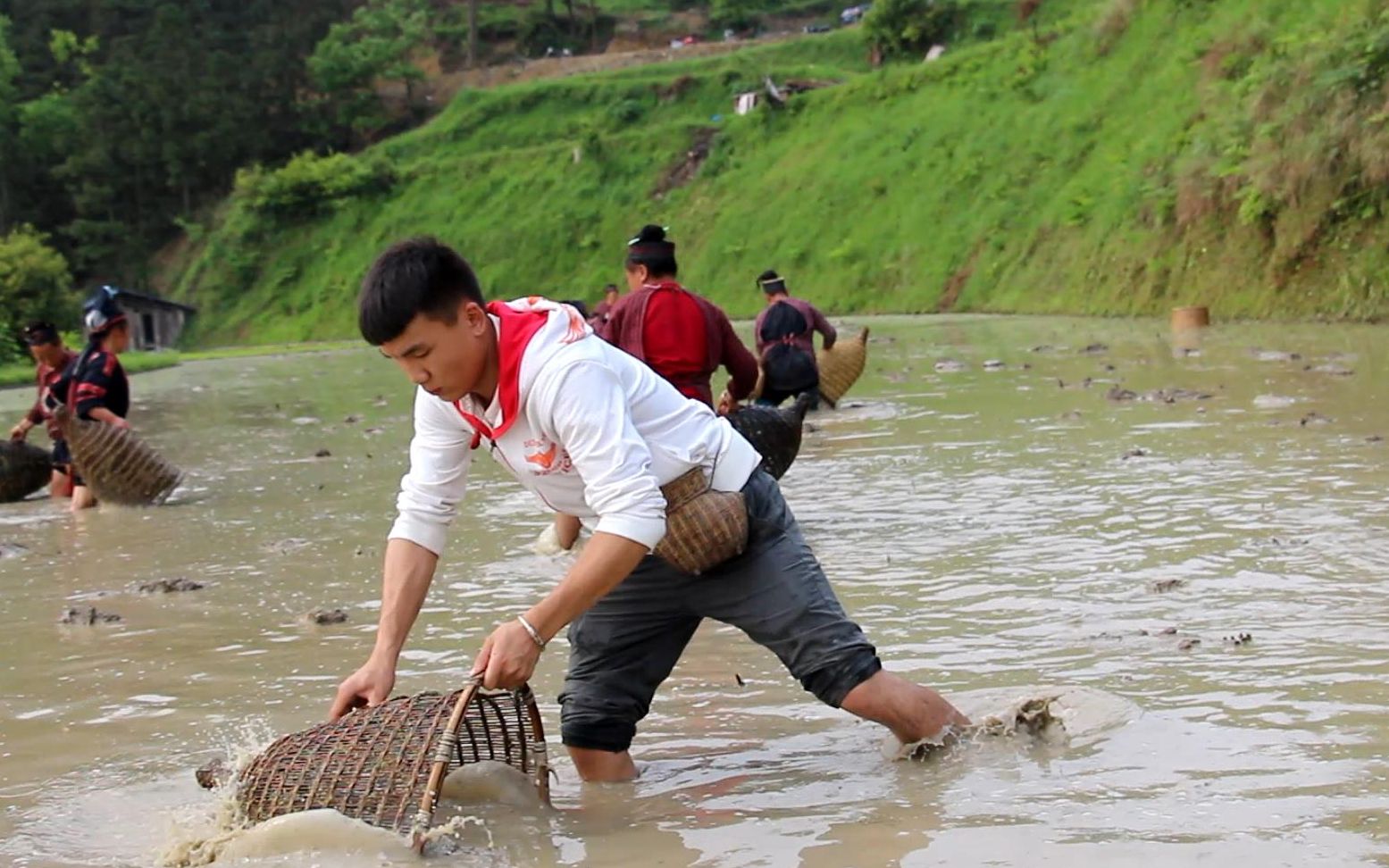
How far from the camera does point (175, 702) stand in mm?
6121

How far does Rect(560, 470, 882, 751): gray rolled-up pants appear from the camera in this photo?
460cm

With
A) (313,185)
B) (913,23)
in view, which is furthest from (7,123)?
(913,23)

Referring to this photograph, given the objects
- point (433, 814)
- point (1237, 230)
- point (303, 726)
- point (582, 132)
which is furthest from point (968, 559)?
point (582, 132)

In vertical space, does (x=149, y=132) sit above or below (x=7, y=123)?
below

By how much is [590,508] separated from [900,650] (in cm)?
216

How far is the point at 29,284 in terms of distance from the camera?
140 feet

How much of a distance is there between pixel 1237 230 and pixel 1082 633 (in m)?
22.4

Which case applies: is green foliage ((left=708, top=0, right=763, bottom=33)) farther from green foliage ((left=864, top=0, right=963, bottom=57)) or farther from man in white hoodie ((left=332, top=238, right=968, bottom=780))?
man in white hoodie ((left=332, top=238, right=968, bottom=780))

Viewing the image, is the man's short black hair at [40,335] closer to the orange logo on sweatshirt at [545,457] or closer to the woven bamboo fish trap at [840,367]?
the woven bamboo fish trap at [840,367]

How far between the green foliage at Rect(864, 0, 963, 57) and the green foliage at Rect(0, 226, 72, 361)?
98.1 ft

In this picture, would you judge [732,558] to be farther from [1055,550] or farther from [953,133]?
[953,133]

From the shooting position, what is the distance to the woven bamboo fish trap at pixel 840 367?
1562cm

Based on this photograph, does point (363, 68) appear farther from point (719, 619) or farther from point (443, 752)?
point (443, 752)

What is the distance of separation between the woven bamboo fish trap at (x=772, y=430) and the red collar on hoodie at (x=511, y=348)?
14.5ft
